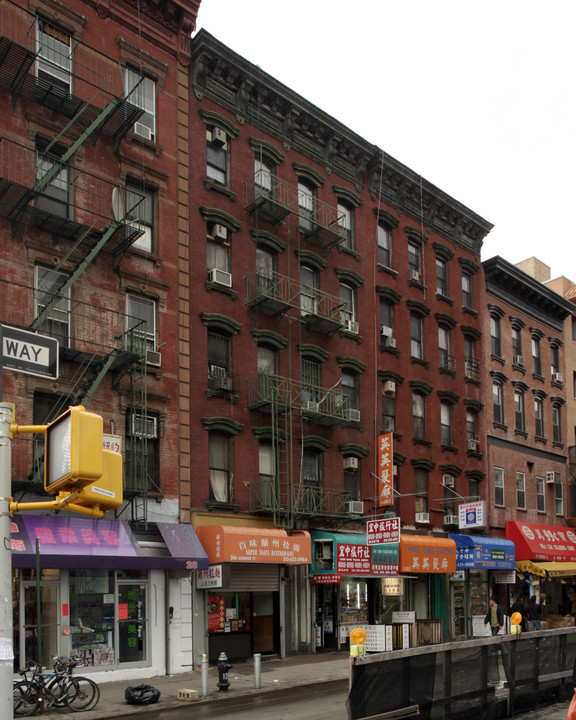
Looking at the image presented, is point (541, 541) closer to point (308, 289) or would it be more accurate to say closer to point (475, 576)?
point (475, 576)

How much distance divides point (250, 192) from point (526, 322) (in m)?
20.4

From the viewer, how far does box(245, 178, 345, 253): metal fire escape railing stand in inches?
1046

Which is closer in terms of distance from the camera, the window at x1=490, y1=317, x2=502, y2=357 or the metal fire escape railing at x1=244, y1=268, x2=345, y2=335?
the metal fire escape railing at x1=244, y1=268, x2=345, y2=335

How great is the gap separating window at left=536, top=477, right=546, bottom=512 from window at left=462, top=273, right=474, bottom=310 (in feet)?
32.6

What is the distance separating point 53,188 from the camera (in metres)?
20.9

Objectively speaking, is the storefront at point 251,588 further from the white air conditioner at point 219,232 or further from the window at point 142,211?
A: the white air conditioner at point 219,232

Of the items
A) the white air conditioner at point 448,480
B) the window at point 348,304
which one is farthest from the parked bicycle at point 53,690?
the white air conditioner at point 448,480

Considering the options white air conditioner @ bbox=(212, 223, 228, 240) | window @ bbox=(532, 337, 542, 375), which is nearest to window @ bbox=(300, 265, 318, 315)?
white air conditioner @ bbox=(212, 223, 228, 240)

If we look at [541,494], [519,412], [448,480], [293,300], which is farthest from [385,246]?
[541,494]

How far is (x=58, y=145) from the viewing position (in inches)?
831

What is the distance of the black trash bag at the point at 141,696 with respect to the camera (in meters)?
16.2

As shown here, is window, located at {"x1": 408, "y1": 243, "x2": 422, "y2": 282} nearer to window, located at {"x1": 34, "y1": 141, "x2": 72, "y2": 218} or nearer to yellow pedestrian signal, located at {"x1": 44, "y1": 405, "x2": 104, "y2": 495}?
window, located at {"x1": 34, "y1": 141, "x2": 72, "y2": 218}

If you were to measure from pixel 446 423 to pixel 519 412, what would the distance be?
6801 millimetres

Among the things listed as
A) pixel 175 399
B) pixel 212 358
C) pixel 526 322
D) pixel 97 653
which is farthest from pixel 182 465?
pixel 526 322
